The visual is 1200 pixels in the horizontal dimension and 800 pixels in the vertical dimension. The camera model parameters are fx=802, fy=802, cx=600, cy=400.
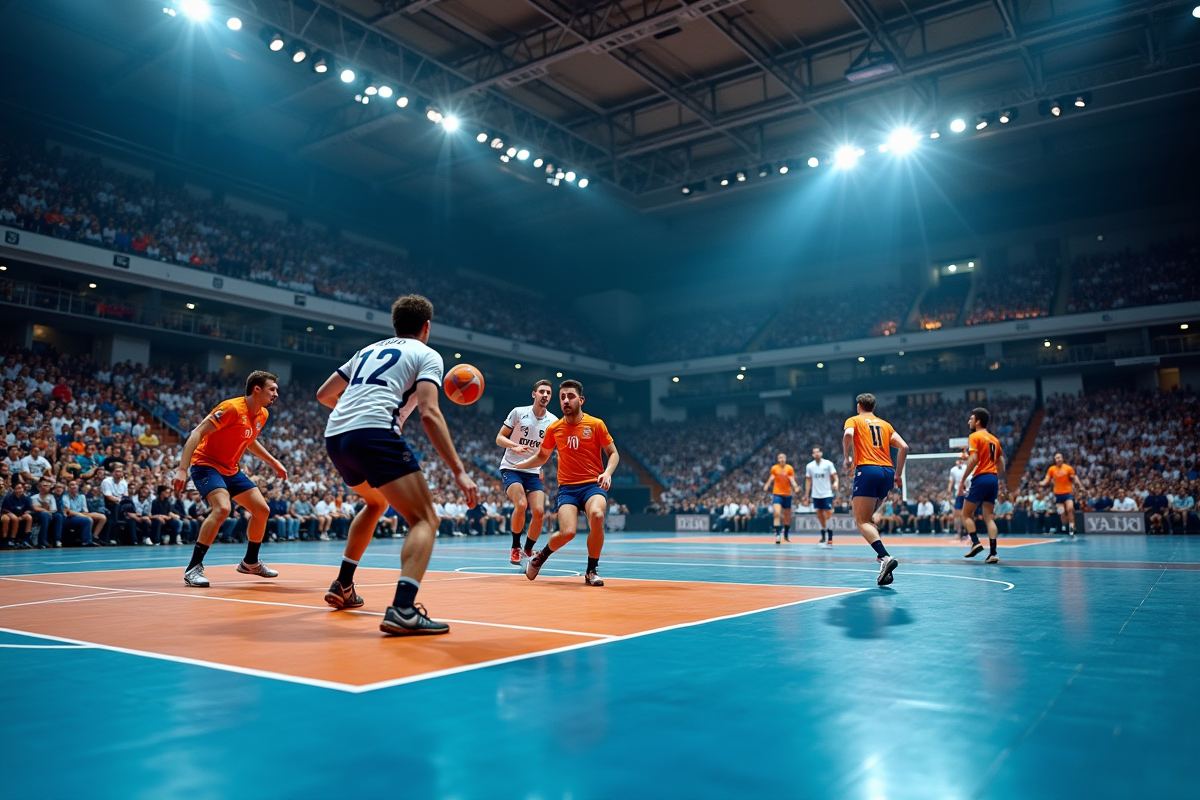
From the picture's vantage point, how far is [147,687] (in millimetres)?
3535

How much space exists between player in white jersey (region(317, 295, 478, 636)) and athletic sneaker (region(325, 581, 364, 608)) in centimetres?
132

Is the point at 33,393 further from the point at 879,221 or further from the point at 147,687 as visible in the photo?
the point at 879,221

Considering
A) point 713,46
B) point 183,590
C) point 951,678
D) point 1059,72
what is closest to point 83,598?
point 183,590

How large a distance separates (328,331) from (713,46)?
71.1 feet

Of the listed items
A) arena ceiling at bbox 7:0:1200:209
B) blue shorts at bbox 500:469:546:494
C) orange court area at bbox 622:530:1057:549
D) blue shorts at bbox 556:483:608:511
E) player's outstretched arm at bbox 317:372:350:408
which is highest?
arena ceiling at bbox 7:0:1200:209

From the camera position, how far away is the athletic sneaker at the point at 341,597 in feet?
20.6

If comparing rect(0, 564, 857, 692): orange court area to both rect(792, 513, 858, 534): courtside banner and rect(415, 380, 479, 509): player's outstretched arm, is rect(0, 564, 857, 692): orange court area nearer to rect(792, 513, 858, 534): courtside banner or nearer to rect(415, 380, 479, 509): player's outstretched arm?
rect(415, 380, 479, 509): player's outstretched arm

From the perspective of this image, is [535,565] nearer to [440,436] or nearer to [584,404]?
[440,436]

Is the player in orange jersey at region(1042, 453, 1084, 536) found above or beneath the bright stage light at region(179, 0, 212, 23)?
beneath

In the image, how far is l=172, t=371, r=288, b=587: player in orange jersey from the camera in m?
8.43

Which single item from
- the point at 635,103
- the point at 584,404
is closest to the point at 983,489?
the point at 635,103

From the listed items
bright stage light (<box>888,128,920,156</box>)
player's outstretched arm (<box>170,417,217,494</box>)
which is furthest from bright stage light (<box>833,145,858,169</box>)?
player's outstretched arm (<box>170,417,217,494</box>)

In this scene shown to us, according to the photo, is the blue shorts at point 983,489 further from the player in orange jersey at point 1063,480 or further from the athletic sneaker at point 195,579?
the athletic sneaker at point 195,579

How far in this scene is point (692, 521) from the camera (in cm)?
3444
